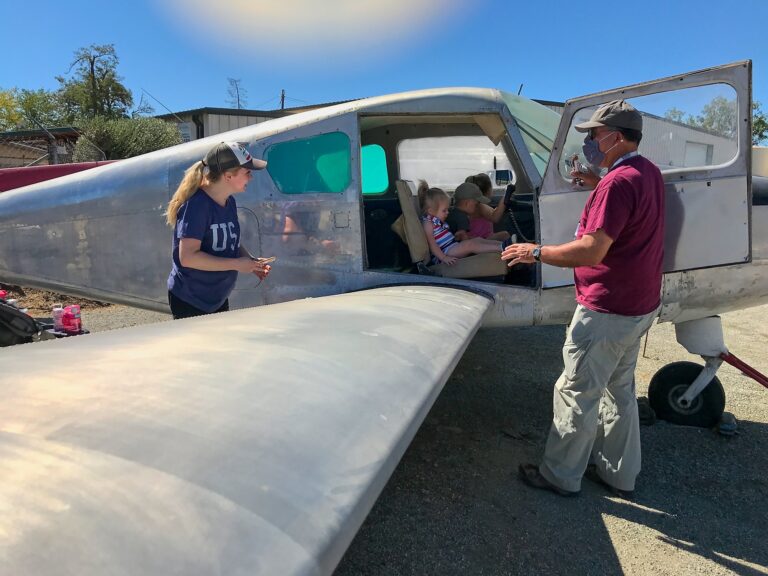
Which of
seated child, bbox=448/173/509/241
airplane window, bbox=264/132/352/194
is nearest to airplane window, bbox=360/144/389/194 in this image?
seated child, bbox=448/173/509/241

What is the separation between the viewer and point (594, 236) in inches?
96.2

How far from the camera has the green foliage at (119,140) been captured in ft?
67.9

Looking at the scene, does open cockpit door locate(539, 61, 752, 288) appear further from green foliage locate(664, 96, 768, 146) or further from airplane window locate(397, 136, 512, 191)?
airplane window locate(397, 136, 512, 191)

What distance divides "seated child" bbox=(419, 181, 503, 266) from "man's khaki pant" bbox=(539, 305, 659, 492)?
44.2 inches

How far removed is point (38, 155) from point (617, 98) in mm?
34966

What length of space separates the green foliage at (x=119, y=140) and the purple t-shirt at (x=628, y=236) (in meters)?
21.6

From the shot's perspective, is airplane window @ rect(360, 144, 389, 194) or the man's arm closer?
the man's arm

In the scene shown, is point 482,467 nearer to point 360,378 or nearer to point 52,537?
point 360,378

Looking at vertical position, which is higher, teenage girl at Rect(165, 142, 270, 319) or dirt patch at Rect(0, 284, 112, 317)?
teenage girl at Rect(165, 142, 270, 319)

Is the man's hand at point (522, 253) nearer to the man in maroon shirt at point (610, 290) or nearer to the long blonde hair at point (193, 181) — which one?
the man in maroon shirt at point (610, 290)

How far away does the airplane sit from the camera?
0.80 meters

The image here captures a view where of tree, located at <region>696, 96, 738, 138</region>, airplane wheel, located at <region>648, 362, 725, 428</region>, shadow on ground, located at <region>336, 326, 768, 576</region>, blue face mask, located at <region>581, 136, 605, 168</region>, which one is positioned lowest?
shadow on ground, located at <region>336, 326, 768, 576</region>

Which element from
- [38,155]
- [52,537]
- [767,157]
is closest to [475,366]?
[52,537]

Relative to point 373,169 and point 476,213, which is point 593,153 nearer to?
point 476,213
